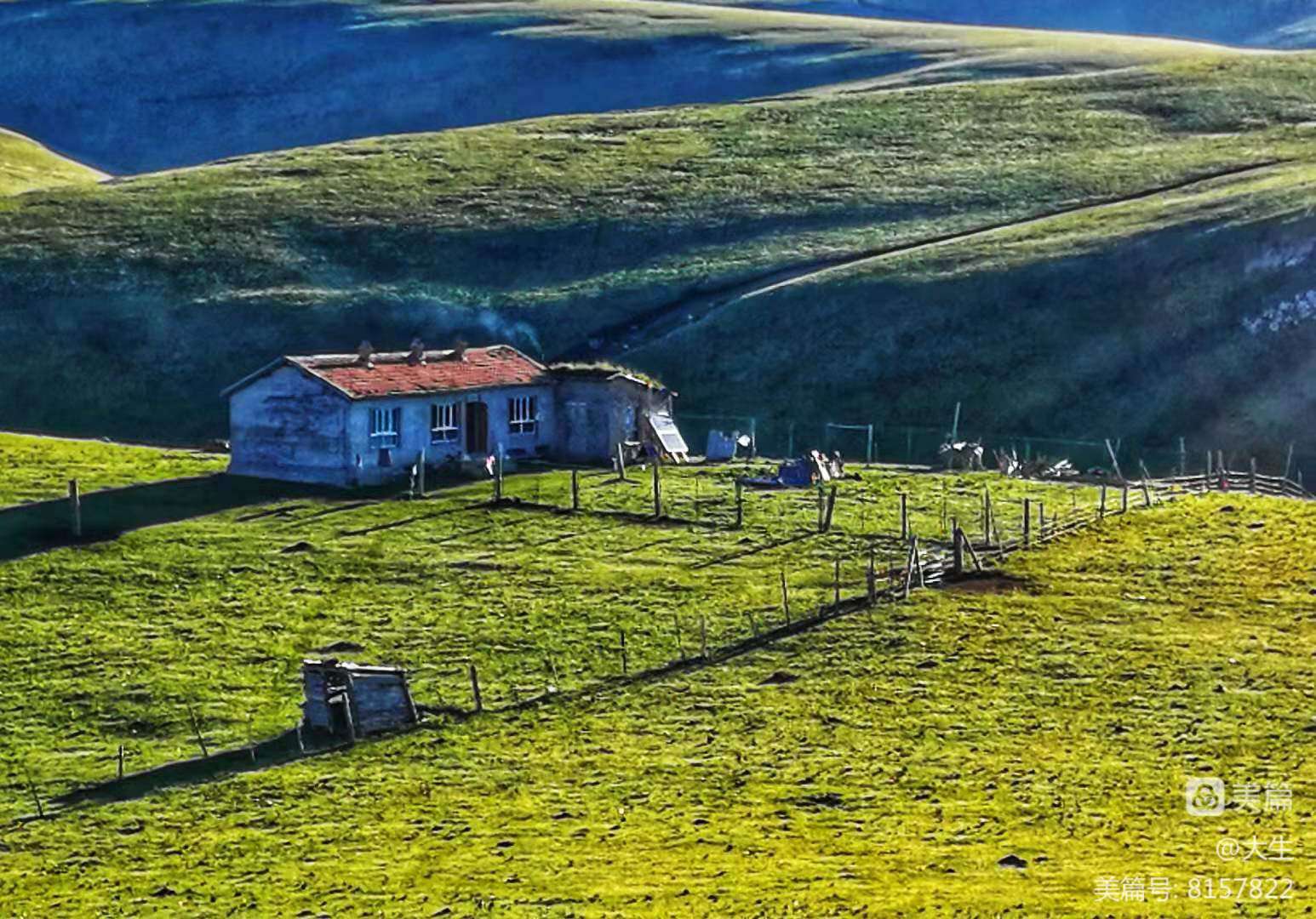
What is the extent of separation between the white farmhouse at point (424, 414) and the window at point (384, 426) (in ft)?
0.10

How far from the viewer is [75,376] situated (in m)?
114

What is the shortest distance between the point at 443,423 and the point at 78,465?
13472mm

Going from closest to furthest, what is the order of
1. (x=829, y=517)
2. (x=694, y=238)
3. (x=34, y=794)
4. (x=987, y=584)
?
(x=34, y=794), (x=987, y=584), (x=829, y=517), (x=694, y=238)

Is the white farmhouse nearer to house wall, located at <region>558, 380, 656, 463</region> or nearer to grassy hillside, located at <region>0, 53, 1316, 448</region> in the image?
house wall, located at <region>558, 380, 656, 463</region>

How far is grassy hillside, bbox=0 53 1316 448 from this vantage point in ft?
→ 354

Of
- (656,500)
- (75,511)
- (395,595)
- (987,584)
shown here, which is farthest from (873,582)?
(75,511)

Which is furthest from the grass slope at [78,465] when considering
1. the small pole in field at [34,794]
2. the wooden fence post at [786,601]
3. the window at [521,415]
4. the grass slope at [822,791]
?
the wooden fence post at [786,601]

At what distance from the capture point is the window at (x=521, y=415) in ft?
298

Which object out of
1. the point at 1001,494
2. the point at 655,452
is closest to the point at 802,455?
the point at 655,452

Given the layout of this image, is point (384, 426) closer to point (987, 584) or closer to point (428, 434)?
point (428, 434)

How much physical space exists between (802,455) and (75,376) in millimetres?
38016

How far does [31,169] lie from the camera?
567 feet

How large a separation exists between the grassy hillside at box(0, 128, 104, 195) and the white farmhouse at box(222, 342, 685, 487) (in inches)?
2956

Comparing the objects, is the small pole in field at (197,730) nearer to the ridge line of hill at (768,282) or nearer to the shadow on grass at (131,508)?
the shadow on grass at (131,508)
